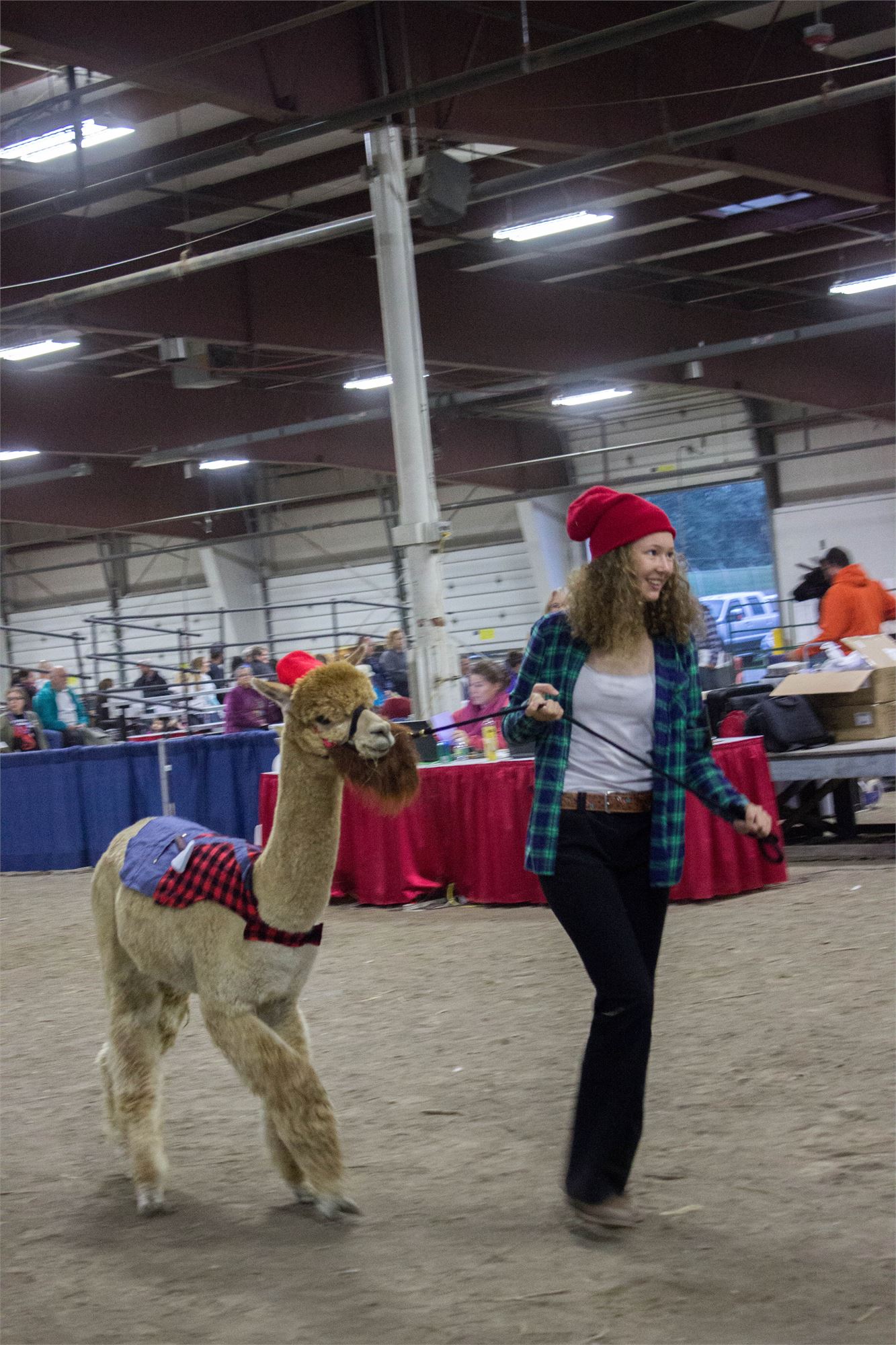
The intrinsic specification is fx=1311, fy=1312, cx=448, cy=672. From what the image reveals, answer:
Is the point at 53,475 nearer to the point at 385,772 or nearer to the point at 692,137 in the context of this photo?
the point at 692,137

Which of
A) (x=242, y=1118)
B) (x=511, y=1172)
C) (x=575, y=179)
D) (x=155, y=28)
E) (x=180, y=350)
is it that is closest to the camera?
(x=511, y=1172)

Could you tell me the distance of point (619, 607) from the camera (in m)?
3.25

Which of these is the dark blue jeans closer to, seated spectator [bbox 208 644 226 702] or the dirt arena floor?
the dirt arena floor

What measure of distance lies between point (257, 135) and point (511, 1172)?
9.05 meters

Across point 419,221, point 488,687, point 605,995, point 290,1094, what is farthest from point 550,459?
point 605,995

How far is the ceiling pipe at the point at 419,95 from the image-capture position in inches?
350

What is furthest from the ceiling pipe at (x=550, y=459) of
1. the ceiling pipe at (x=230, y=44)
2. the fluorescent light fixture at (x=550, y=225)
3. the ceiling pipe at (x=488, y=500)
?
the ceiling pipe at (x=230, y=44)

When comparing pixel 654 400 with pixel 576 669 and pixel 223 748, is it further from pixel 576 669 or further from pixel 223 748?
pixel 576 669

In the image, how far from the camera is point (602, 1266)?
9.90 ft

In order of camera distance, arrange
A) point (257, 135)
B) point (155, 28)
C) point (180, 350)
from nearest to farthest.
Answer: point (155, 28)
point (257, 135)
point (180, 350)

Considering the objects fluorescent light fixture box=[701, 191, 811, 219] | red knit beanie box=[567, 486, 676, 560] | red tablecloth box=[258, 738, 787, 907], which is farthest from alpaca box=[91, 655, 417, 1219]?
fluorescent light fixture box=[701, 191, 811, 219]

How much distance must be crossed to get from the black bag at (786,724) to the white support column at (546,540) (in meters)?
15.0

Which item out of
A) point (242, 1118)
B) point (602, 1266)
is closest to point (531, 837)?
point (602, 1266)

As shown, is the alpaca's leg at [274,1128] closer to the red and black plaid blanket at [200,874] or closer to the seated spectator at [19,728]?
the red and black plaid blanket at [200,874]
